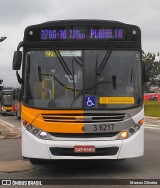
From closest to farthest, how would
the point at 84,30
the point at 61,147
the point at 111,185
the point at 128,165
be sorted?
the point at 111,185, the point at 61,147, the point at 84,30, the point at 128,165

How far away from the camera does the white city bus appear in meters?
9.19

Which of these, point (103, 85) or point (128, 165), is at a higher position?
point (103, 85)

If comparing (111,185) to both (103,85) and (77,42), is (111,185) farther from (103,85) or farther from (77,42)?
(77,42)

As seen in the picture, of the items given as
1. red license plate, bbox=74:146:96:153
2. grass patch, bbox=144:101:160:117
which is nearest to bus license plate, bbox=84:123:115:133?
red license plate, bbox=74:146:96:153

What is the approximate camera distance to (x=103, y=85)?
31.2ft

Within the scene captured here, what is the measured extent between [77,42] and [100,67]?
2.36ft

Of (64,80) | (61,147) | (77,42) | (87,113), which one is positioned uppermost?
(77,42)

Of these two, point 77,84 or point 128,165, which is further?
point 128,165

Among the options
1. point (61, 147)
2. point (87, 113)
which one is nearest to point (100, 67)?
point (87, 113)

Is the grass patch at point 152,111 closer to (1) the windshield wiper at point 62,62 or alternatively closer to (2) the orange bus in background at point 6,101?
(2) the orange bus in background at point 6,101

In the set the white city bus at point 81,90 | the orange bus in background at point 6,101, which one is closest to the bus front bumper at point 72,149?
the white city bus at point 81,90

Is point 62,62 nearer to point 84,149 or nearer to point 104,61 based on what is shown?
point 104,61

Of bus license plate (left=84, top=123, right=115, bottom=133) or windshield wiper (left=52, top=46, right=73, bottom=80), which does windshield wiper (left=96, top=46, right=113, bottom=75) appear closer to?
windshield wiper (left=52, top=46, right=73, bottom=80)

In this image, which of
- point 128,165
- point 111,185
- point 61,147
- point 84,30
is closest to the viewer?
point 111,185
